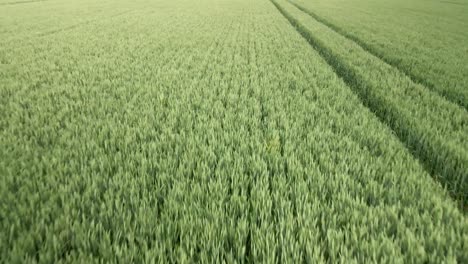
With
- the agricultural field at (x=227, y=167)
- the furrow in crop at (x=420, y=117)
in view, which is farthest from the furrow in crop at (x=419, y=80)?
the furrow in crop at (x=420, y=117)

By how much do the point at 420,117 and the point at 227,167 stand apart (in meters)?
3.18

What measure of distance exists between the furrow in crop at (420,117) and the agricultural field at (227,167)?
0.02 meters

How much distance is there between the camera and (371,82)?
20.1 ft

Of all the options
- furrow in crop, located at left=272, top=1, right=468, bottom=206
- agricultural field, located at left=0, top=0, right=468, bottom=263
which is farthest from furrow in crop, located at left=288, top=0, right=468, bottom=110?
furrow in crop, located at left=272, top=1, right=468, bottom=206

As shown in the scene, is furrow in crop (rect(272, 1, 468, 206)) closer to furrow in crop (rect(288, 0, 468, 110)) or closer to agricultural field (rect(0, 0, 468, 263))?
agricultural field (rect(0, 0, 468, 263))

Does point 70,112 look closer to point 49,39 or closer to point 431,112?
point 431,112

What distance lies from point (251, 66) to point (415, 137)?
433cm

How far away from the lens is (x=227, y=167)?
2.57 metres

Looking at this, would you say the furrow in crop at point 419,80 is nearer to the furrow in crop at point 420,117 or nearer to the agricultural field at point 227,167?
the agricultural field at point 227,167

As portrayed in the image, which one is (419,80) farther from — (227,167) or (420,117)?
(227,167)

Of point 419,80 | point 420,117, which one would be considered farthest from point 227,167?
point 419,80

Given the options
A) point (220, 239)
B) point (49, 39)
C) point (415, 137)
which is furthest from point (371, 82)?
point (49, 39)

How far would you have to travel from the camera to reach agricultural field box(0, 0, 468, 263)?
5.50ft

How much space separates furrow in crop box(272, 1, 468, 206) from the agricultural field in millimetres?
23
